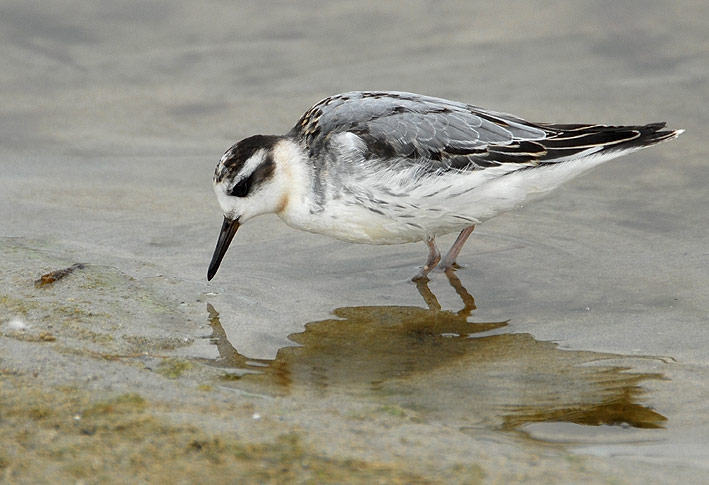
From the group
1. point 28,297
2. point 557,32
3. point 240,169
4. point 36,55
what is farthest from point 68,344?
point 557,32

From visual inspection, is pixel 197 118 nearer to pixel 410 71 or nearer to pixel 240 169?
pixel 410 71

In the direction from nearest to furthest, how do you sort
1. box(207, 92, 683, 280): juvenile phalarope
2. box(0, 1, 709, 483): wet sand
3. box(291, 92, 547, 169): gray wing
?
box(0, 1, 709, 483): wet sand → box(207, 92, 683, 280): juvenile phalarope → box(291, 92, 547, 169): gray wing

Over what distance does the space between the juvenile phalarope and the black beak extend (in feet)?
0.04

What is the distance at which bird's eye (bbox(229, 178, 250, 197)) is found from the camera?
8.45 metres

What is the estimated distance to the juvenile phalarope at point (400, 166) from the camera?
8211 mm

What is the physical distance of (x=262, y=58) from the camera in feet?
44.8

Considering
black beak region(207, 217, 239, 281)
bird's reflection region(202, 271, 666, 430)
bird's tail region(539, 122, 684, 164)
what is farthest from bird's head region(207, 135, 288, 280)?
bird's tail region(539, 122, 684, 164)

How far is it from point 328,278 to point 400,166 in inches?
53.1

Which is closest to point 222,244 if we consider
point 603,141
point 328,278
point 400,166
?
point 328,278

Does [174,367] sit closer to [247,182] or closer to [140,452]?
[140,452]

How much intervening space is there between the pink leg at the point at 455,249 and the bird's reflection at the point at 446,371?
1.03 m

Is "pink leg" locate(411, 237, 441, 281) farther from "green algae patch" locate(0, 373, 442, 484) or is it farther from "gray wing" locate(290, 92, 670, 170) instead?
"green algae patch" locate(0, 373, 442, 484)

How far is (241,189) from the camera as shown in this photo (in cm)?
849

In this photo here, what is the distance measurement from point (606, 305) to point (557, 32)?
6792 mm
